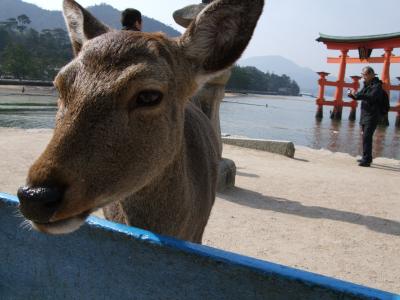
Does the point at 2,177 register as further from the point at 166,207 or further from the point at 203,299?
the point at 203,299

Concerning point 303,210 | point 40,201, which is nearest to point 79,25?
point 40,201

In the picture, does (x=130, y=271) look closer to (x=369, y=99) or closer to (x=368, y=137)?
(x=369, y=99)

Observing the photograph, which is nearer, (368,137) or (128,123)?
(128,123)

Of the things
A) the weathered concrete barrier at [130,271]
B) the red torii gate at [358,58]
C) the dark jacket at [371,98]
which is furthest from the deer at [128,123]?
the red torii gate at [358,58]

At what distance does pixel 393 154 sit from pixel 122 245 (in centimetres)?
1843

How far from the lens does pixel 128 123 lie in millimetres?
2152

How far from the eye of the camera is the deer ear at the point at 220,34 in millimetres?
2613

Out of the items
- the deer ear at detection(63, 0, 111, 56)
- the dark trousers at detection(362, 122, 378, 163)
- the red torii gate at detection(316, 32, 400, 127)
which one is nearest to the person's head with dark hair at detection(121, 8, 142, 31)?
the deer ear at detection(63, 0, 111, 56)

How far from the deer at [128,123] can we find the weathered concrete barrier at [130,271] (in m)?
0.25

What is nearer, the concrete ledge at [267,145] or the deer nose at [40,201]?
the deer nose at [40,201]

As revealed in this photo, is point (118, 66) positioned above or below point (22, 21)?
below

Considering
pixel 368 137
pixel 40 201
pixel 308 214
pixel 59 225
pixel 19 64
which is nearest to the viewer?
pixel 40 201

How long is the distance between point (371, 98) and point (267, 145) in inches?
124

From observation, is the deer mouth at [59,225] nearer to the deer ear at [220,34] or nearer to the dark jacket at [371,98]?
the deer ear at [220,34]
